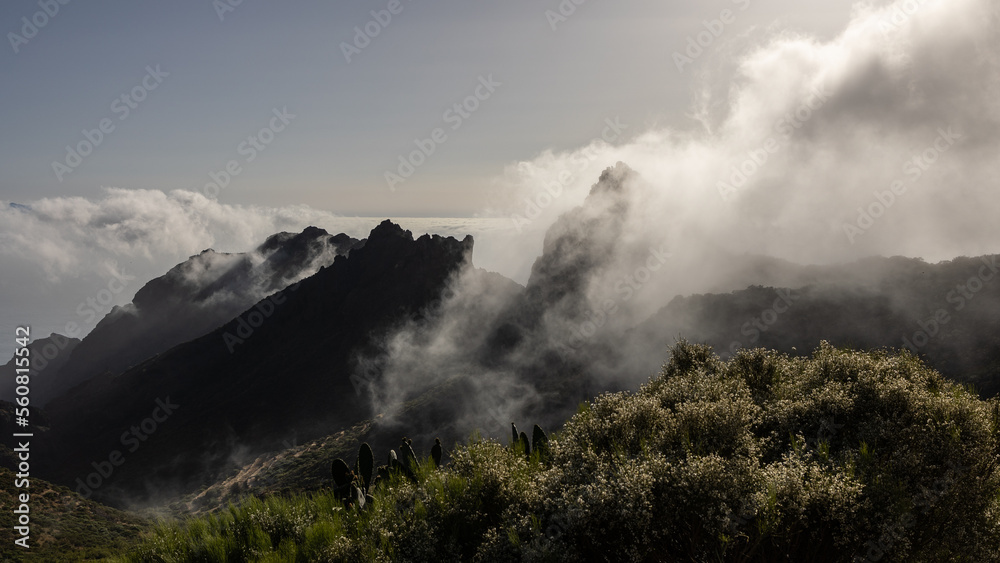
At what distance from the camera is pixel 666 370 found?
68.0 feet

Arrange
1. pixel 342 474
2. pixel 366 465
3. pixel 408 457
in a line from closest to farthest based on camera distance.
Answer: pixel 408 457 → pixel 342 474 → pixel 366 465

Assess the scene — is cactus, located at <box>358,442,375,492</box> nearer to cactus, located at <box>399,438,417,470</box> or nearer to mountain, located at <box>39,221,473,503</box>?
cactus, located at <box>399,438,417,470</box>

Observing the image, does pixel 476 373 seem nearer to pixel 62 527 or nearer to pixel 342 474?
pixel 62 527

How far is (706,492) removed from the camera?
973cm

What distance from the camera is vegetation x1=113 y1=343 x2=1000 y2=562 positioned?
9930 mm

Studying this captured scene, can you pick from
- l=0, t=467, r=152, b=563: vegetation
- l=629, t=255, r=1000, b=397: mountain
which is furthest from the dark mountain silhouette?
l=0, t=467, r=152, b=563: vegetation

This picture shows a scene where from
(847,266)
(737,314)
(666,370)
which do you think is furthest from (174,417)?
(847,266)

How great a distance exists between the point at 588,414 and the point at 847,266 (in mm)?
188314

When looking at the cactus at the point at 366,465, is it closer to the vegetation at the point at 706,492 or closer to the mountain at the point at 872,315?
the vegetation at the point at 706,492

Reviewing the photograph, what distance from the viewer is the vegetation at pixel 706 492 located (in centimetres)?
993
